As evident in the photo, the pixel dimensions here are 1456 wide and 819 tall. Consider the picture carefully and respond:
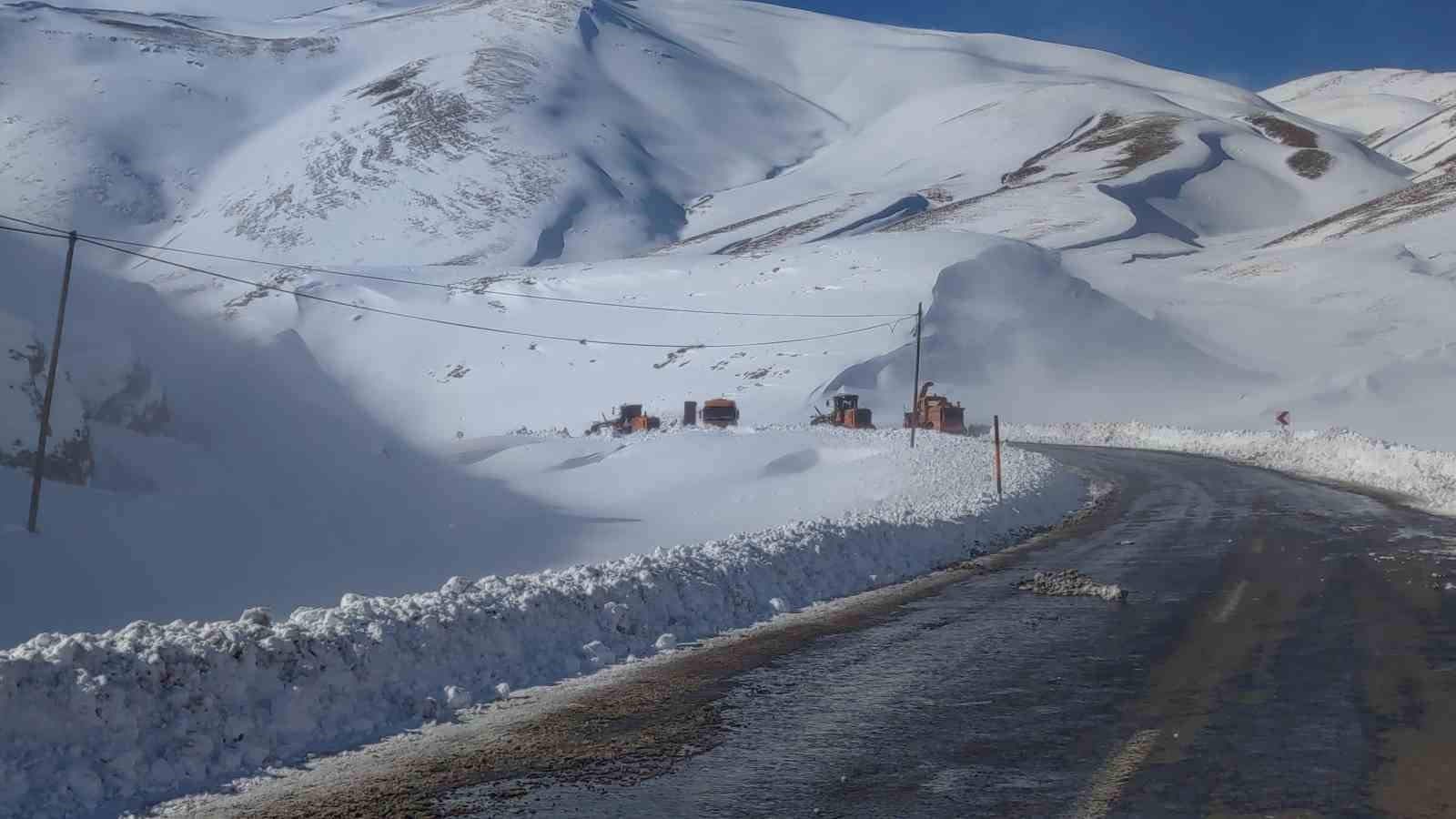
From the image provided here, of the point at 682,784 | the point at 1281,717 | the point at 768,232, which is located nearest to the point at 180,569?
the point at 682,784

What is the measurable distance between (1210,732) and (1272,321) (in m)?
90.3

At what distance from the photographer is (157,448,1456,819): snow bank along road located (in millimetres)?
6586

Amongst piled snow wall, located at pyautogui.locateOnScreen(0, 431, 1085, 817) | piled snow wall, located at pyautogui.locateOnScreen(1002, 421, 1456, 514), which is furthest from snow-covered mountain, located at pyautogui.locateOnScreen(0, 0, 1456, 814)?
piled snow wall, located at pyautogui.locateOnScreen(1002, 421, 1456, 514)

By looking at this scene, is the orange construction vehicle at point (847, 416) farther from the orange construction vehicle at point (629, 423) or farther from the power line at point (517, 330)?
the power line at point (517, 330)

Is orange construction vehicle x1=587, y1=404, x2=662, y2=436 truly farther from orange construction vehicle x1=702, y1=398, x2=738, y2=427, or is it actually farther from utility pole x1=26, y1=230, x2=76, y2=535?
utility pole x1=26, y1=230, x2=76, y2=535

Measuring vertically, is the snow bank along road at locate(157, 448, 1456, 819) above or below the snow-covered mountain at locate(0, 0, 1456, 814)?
below

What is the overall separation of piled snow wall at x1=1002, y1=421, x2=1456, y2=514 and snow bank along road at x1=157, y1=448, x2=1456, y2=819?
1539 cm

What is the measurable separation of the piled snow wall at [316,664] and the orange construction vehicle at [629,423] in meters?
43.7

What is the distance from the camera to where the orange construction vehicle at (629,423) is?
5894cm

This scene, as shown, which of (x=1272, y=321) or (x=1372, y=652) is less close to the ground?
(x=1272, y=321)

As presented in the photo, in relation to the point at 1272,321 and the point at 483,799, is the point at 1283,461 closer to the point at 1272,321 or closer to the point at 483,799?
the point at 483,799

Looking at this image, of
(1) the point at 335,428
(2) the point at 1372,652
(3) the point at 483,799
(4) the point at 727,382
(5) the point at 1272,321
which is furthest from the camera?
(5) the point at 1272,321

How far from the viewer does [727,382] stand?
75562mm

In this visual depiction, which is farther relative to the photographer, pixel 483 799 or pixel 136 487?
pixel 136 487
